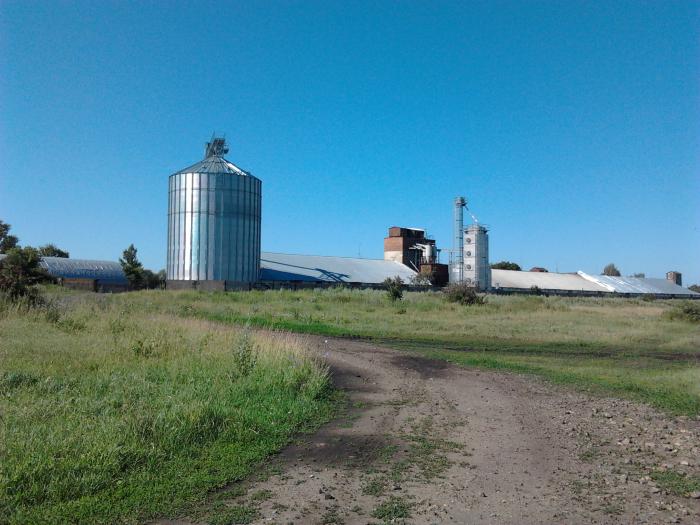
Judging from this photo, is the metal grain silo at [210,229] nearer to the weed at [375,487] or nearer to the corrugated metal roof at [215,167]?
the corrugated metal roof at [215,167]

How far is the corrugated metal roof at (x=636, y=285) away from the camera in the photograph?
100 meters

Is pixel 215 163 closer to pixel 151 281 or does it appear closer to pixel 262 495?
pixel 151 281

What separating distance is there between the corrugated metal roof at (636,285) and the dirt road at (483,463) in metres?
94.4

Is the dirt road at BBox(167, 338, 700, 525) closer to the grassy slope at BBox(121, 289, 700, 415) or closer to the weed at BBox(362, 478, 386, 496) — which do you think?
the weed at BBox(362, 478, 386, 496)

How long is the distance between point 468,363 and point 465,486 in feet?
35.8

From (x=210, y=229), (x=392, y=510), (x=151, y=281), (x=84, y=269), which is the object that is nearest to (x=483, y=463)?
(x=392, y=510)

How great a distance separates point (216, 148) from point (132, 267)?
1633 centimetres

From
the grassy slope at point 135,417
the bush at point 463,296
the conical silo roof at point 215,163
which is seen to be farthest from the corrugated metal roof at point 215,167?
Answer: the grassy slope at point 135,417

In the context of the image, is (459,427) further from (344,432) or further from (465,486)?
(465,486)

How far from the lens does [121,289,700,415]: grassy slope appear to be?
14953 mm

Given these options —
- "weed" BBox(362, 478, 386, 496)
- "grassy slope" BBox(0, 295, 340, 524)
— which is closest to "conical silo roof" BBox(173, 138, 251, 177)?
"grassy slope" BBox(0, 295, 340, 524)

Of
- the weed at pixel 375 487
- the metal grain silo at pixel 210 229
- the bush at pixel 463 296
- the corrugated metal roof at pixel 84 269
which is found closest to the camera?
the weed at pixel 375 487

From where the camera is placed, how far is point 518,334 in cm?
2780

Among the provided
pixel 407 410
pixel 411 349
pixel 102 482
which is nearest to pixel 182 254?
pixel 411 349
